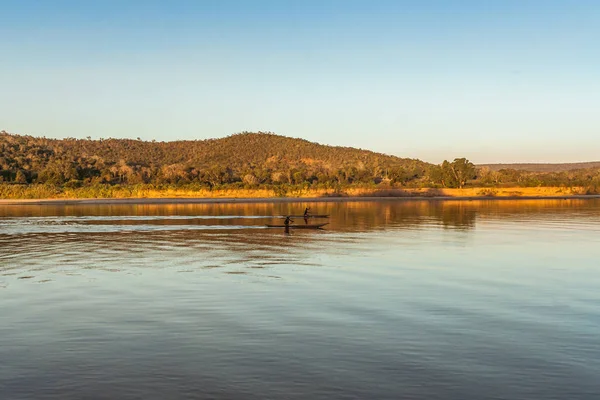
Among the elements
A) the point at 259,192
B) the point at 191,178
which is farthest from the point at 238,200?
the point at 191,178

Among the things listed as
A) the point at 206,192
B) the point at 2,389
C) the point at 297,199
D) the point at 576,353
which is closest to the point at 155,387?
the point at 2,389

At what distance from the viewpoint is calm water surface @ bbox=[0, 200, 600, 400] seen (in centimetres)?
1288

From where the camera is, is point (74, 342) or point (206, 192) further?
point (206, 192)

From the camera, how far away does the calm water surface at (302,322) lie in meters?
12.9

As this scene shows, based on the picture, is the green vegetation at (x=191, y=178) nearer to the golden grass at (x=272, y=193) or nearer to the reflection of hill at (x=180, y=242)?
the golden grass at (x=272, y=193)

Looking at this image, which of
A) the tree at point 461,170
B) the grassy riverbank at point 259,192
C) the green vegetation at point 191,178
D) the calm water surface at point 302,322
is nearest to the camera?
the calm water surface at point 302,322

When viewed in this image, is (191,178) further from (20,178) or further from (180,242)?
(180,242)

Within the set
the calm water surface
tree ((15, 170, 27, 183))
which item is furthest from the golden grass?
the calm water surface

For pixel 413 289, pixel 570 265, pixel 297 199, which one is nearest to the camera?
pixel 413 289

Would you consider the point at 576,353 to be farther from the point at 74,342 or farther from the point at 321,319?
the point at 74,342

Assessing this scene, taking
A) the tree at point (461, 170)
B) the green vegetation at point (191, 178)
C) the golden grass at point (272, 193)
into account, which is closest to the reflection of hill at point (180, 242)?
the golden grass at point (272, 193)

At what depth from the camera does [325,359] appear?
14.4 meters

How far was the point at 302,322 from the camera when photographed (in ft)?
59.8

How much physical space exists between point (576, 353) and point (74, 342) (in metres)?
11.2
